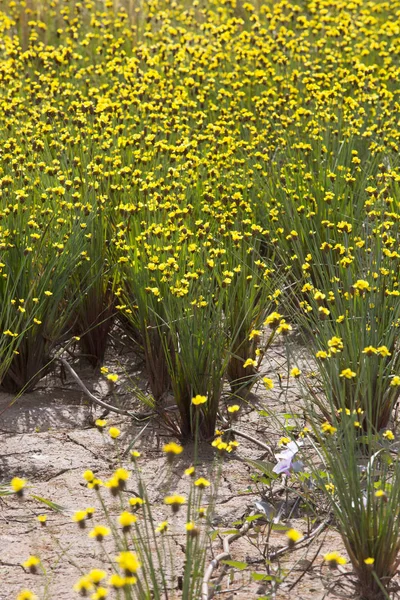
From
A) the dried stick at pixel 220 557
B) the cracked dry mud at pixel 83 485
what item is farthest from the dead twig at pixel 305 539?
the dried stick at pixel 220 557

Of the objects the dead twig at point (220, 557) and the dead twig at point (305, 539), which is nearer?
the dead twig at point (220, 557)

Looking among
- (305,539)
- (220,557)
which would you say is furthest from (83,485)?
(305,539)

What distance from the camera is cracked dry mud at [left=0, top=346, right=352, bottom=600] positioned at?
2613 mm

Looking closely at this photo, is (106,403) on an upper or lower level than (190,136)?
lower

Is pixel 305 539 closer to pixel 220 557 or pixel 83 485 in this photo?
pixel 220 557

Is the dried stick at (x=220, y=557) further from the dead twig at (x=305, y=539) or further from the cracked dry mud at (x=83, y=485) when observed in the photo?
the dead twig at (x=305, y=539)

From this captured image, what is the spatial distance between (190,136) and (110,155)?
0.73 metres

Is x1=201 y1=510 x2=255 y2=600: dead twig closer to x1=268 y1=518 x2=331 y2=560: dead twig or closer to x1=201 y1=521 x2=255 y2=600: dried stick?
x1=201 y1=521 x2=255 y2=600: dried stick

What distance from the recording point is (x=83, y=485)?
315 cm

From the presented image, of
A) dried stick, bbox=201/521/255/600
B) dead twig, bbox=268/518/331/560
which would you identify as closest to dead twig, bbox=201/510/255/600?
dried stick, bbox=201/521/255/600

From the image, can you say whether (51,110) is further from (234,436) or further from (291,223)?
(234,436)

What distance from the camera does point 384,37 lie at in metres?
7.51

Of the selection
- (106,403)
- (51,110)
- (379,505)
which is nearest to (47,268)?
(106,403)

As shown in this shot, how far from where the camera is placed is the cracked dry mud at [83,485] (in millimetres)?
2613
